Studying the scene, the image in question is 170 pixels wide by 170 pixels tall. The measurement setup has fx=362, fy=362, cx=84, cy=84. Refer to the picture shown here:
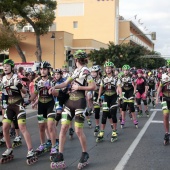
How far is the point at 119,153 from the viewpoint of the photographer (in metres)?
8.32

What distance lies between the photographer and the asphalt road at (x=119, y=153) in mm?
7141

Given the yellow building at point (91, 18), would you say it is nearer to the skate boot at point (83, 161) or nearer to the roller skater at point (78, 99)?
the roller skater at point (78, 99)

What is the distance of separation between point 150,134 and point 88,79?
4.51 meters

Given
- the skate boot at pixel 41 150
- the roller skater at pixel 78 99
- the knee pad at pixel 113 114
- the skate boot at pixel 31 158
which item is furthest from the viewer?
the knee pad at pixel 113 114

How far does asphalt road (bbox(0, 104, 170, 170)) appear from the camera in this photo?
7141 mm

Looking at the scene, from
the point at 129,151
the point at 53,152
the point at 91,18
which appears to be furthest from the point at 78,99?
the point at 91,18

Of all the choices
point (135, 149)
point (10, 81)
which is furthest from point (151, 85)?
point (10, 81)

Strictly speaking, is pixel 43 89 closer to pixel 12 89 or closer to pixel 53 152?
pixel 12 89

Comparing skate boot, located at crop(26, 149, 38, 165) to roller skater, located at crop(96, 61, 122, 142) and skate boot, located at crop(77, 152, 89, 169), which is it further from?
roller skater, located at crop(96, 61, 122, 142)

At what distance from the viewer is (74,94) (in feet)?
23.6

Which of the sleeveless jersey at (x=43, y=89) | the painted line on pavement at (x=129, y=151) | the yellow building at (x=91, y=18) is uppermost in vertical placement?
the yellow building at (x=91, y=18)

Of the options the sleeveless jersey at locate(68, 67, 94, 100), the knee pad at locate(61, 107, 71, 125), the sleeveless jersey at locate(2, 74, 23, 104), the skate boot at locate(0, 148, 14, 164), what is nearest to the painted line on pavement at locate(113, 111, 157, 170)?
the knee pad at locate(61, 107, 71, 125)

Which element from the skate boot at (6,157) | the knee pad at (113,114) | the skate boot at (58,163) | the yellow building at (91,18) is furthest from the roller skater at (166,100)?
the yellow building at (91,18)

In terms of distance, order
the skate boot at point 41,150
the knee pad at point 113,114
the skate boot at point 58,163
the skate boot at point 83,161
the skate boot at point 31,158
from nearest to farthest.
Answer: the skate boot at point 58,163 < the skate boot at point 83,161 < the skate boot at point 31,158 < the skate boot at point 41,150 < the knee pad at point 113,114
